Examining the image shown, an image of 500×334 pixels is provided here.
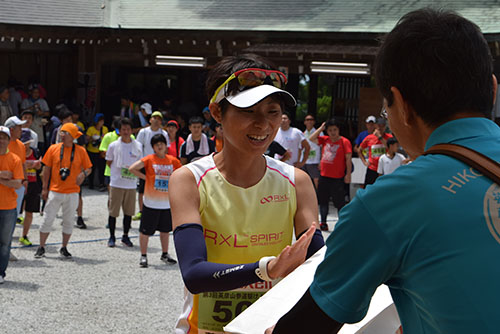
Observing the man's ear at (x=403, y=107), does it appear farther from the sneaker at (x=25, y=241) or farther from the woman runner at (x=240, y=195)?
the sneaker at (x=25, y=241)

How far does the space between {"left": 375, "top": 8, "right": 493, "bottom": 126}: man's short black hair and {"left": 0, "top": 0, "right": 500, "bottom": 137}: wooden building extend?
12.4m

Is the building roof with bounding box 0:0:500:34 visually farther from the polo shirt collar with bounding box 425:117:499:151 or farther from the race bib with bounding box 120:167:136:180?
the polo shirt collar with bounding box 425:117:499:151

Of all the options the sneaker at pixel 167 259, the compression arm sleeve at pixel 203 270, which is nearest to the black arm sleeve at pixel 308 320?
the compression arm sleeve at pixel 203 270

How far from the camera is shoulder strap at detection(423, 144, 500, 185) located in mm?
1182

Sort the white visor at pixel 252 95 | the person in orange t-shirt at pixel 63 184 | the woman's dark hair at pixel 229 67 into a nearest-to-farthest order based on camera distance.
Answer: the white visor at pixel 252 95, the woman's dark hair at pixel 229 67, the person in orange t-shirt at pixel 63 184

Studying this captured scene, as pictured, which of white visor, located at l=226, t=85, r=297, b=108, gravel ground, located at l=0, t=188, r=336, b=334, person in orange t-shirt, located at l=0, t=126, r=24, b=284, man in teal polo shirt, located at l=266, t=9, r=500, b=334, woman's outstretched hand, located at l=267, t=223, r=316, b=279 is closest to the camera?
man in teal polo shirt, located at l=266, t=9, r=500, b=334

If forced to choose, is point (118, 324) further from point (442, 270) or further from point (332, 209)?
point (332, 209)

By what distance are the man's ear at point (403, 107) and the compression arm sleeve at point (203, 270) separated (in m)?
0.76

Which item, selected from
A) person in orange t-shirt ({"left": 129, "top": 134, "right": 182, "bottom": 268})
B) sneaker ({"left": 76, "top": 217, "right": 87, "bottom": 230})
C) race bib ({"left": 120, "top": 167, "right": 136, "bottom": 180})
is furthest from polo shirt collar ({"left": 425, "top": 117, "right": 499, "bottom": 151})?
Result: sneaker ({"left": 76, "top": 217, "right": 87, "bottom": 230})

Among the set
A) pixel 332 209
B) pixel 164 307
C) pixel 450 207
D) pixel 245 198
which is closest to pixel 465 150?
pixel 450 207

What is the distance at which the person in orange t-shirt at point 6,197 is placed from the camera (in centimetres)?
702

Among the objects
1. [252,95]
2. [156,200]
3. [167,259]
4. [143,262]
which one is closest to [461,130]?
[252,95]

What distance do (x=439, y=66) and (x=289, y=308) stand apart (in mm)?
695

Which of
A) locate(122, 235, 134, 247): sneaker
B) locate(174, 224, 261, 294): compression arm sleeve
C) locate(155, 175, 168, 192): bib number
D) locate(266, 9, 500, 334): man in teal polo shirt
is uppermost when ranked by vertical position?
locate(266, 9, 500, 334): man in teal polo shirt
